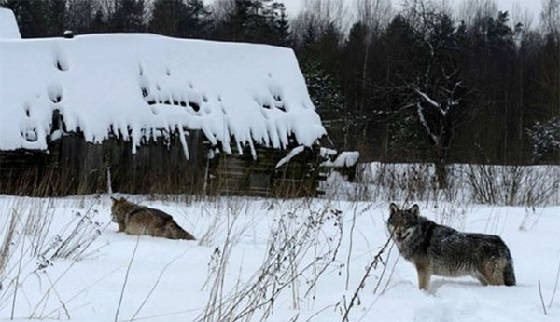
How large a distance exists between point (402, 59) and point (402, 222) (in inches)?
1225

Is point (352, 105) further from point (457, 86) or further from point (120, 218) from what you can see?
point (120, 218)

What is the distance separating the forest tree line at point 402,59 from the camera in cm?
2923

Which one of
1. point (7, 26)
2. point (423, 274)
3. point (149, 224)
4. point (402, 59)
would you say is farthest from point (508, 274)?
point (402, 59)

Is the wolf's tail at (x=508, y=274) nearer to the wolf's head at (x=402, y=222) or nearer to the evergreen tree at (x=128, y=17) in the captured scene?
the wolf's head at (x=402, y=222)

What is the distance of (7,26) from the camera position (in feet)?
73.9

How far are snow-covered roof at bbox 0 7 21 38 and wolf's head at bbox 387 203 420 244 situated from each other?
20.2 meters

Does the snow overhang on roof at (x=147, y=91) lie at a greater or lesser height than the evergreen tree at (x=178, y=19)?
lesser

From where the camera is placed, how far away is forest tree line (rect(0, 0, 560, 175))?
29.2m

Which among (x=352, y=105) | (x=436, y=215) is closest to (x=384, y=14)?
(x=352, y=105)

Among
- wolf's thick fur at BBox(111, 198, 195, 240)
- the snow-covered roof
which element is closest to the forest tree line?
Result: wolf's thick fur at BBox(111, 198, 195, 240)

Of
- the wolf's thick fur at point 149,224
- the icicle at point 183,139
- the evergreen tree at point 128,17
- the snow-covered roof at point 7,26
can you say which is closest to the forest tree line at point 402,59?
the evergreen tree at point 128,17

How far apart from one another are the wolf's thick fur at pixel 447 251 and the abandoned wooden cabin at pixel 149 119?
28.6 feet

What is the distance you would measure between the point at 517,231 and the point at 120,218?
4.83 metres

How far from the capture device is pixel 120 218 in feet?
24.3
